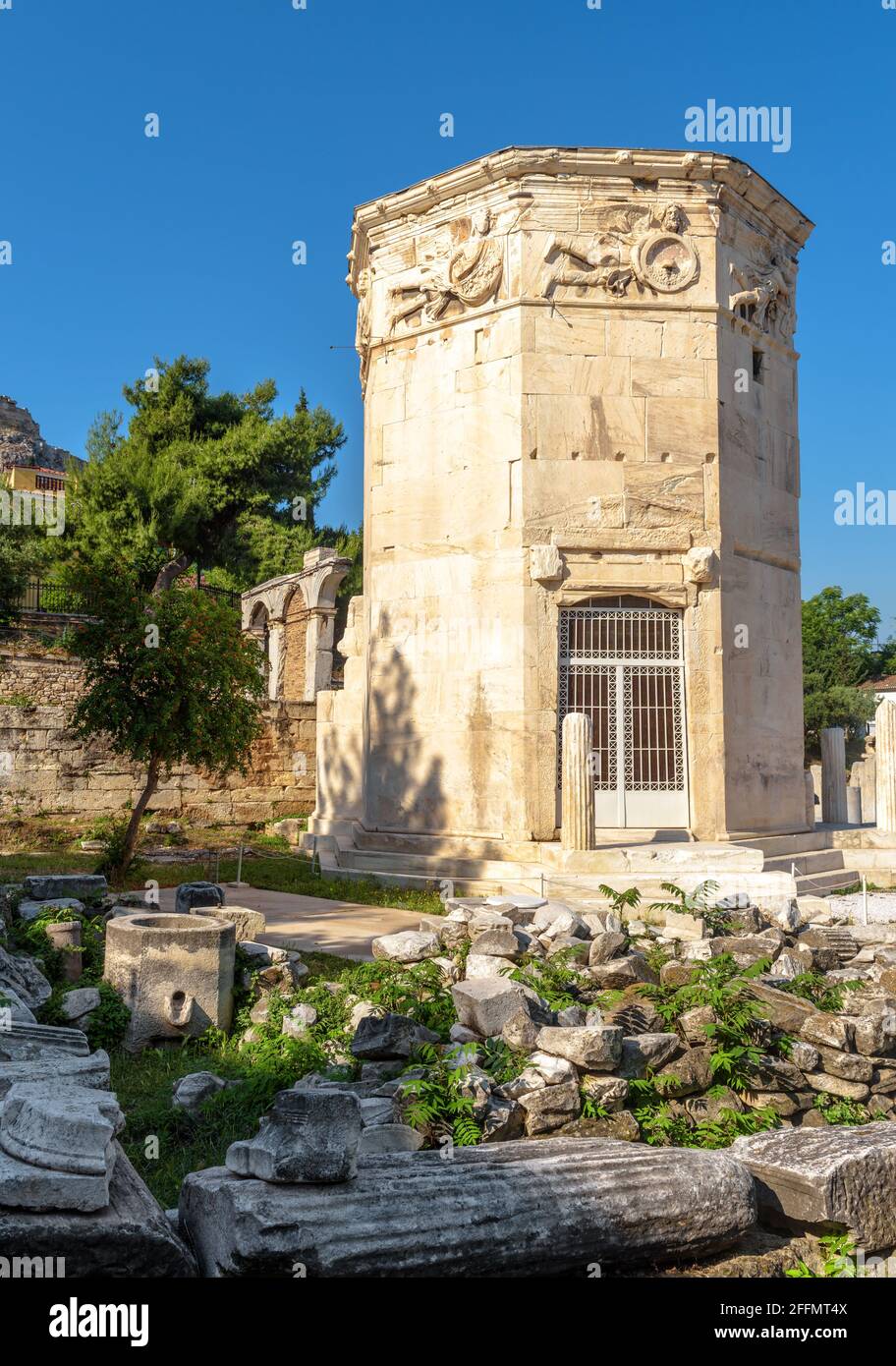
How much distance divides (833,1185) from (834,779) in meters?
13.2

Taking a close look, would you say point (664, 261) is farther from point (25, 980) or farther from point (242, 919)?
point (25, 980)

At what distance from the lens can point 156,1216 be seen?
3.73m

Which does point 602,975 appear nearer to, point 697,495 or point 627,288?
point 697,495

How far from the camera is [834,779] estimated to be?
17.0m

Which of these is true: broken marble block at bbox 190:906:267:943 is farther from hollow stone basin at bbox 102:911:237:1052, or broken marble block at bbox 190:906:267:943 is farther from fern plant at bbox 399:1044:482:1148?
fern plant at bbox 399:1044:482:1148

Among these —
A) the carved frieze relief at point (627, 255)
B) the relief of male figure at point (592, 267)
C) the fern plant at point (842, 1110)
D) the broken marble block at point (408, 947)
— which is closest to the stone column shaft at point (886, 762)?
the carved frieze relief at point (627, 255)

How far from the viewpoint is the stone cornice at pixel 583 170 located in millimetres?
13172

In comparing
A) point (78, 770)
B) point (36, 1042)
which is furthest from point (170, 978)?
point (78, 770)

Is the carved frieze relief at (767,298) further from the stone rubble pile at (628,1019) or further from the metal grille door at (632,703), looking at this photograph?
the stone rubble pile at (628,1019)

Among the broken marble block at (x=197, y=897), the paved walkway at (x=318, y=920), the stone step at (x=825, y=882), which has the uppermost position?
the broken marble block at (x=197, y=897)

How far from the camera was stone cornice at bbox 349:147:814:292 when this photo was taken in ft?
43.2

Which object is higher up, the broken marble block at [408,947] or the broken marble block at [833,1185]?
the broken marble block at [408,947]

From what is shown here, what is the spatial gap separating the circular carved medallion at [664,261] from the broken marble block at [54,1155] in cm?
1226
